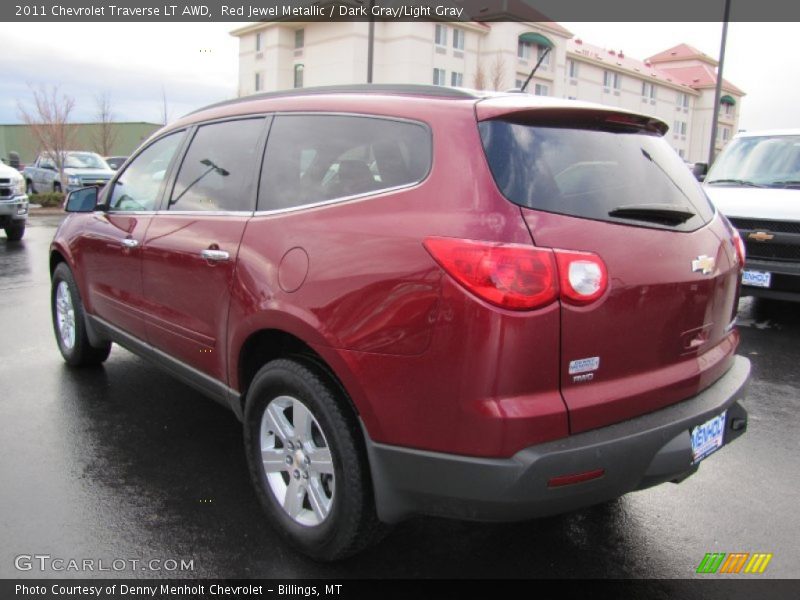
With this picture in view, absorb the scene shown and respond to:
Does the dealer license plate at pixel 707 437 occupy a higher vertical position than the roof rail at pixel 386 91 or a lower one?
lower

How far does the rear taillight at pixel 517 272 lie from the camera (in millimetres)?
2096

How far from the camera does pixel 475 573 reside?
265cm

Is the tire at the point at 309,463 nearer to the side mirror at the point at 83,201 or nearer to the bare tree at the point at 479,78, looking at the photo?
the side mirror at the point at 83,201

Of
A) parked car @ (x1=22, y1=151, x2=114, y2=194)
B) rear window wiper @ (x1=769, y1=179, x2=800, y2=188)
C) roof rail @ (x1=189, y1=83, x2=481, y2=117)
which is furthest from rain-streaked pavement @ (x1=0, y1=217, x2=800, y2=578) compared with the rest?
parked car @ (x1=22, y1=151, x2=114, y2=194)

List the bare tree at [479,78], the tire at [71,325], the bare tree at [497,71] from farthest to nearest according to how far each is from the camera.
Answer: the bare tree at [497,71]
the bare tree at [479,78]
the tire at [71,325]

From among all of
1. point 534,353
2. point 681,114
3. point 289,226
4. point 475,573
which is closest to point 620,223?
point 534,353

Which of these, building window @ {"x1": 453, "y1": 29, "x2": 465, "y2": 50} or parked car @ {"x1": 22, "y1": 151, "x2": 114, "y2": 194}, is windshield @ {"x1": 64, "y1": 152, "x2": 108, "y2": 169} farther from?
building window @ {"x1": 453, "y1": 29, "x2": 465, "y2": 50}

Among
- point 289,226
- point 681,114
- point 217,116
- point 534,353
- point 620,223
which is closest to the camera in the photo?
point 534,353

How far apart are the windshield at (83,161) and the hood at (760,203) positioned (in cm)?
1950

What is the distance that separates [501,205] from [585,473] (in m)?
0.91

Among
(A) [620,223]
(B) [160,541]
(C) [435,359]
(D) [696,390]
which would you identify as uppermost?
(A) [620,223]

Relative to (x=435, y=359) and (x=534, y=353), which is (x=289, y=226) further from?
(x=534, y=353)

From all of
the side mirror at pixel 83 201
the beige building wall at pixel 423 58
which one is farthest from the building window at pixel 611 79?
the side mirror at pixel 83 201

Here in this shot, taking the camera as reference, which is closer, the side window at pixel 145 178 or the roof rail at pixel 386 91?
the roof rail at pixel 386 91
